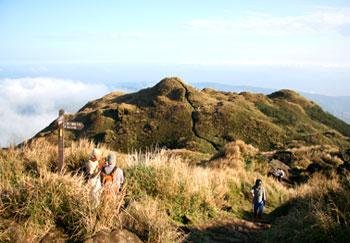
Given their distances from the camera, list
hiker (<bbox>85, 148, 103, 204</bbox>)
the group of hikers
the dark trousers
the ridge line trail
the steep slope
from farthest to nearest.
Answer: the steep slope, the ridge line trail, the dark trousers, the group of hikers, hiker (<bbox>85, 148, 103, 204</bbox>)

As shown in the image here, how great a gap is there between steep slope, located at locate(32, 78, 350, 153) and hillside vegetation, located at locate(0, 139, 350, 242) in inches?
2063

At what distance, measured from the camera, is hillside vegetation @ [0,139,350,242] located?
9570mm

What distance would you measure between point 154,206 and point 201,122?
7239 centimetres

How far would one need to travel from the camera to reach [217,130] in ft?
264

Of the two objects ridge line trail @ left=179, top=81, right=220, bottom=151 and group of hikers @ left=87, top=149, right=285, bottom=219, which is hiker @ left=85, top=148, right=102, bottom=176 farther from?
ridge line trail @ left=179, top=81, right=220, bottom=151

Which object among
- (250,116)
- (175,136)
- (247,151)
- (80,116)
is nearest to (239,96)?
(250,116)

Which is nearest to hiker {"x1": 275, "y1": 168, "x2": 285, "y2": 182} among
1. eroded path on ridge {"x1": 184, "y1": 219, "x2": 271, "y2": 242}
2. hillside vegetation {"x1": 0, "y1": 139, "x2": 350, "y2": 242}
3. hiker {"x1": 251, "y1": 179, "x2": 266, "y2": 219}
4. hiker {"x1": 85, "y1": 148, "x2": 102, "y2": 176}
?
hillside vegetation {"x1": 0, "y1": 139, "x2": 350, "y2": 242}

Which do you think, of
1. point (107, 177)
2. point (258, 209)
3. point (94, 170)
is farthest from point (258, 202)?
point (94, 170)

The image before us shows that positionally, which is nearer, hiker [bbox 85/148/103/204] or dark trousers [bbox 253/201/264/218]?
hiker [bbox 85/148/103/204]

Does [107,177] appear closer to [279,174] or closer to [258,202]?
[258,202]

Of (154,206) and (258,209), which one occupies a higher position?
(154,206)

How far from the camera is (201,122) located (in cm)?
8275

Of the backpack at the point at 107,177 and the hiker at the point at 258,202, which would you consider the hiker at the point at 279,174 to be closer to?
the hiker at the point at 258,202

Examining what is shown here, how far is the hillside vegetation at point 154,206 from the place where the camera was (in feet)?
31.4
